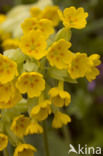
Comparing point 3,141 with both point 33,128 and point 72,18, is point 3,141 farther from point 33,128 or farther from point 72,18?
point 72,18

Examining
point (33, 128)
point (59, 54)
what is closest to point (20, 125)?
point (33, 128)

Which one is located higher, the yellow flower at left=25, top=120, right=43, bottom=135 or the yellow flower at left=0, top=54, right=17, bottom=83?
the yellow flower at left=0, top=54, right=17, bottom=83

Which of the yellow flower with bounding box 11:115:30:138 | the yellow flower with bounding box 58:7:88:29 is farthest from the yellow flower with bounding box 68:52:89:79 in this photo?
the yellow flower with bounding box 11:115:30:138

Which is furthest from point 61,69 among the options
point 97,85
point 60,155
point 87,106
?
point 97,85

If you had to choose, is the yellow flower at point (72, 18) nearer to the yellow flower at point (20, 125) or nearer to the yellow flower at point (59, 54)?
the yellow flower at point (59, 54)

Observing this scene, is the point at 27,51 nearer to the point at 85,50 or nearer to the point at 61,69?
the point at 61,69

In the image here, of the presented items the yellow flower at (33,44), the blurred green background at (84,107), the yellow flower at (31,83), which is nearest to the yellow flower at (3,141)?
the yellow flower at (31,83)

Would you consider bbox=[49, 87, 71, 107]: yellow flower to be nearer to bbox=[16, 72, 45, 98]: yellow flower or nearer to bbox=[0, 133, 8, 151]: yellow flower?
bbox=[16, 72, 45, 98]: yellow flower
